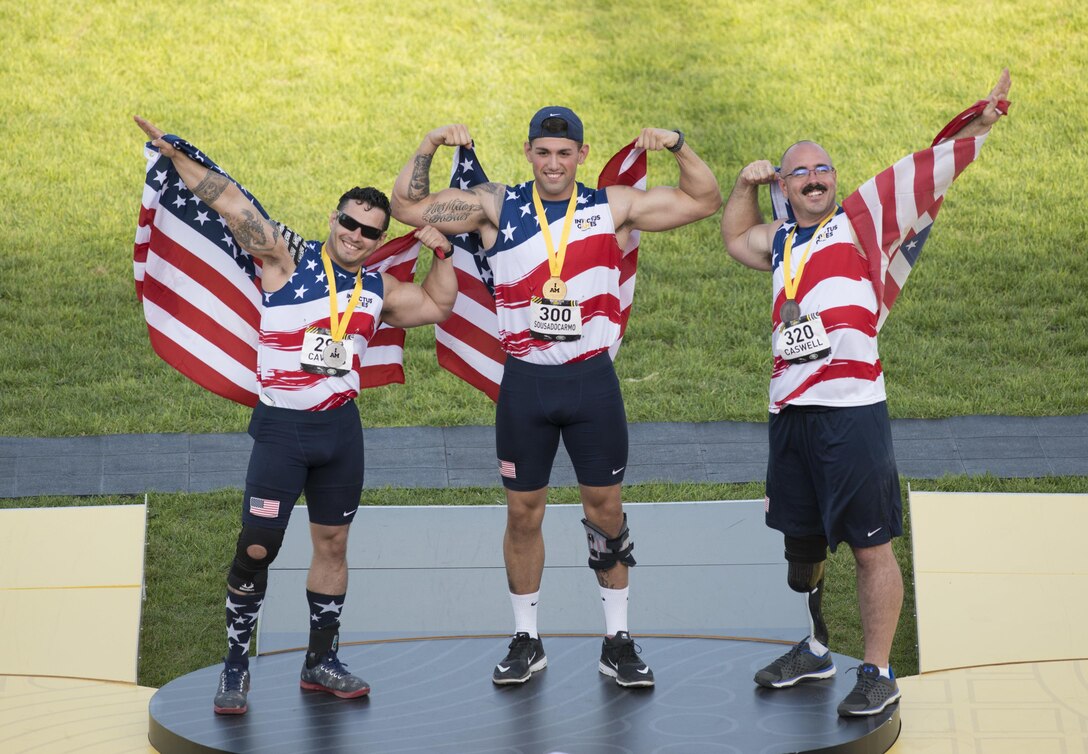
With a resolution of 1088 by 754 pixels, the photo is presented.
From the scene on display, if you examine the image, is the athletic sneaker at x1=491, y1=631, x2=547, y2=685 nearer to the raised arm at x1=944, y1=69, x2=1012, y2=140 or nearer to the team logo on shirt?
the team logo on shirt

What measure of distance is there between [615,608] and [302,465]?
1.34 m

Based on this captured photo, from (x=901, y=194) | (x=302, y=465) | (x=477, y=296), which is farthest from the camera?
(x=477, y=296)

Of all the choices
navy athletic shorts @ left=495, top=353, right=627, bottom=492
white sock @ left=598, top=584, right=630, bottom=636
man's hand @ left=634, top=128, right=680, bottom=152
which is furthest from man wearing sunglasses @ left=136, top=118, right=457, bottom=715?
white sock @ left=598, top=584, right=630, bottom=636

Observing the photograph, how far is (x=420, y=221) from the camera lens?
5.29 metres

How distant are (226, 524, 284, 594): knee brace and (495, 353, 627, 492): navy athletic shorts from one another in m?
0.88

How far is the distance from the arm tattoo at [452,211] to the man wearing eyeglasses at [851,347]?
3.47 ft

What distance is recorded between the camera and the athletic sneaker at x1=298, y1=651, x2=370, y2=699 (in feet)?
17.6

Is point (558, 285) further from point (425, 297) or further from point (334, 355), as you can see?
point (334, 355)

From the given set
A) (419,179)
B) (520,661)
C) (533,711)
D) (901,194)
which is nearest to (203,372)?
(419,179)

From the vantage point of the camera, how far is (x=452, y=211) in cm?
531

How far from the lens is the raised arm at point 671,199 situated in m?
5.18

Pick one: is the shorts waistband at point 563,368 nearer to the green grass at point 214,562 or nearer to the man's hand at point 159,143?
the man's hand at point 159,143

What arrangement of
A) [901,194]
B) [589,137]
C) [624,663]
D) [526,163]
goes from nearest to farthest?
[901,194] → [624,663] → [526,163] → [589,137]

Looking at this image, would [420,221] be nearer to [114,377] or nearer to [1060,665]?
[1060,665]
